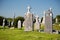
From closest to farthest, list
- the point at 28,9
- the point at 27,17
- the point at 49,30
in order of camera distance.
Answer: the point at 49,30
the point at 27,17
the point at 28,9

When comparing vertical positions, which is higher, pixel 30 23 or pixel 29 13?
pixel 29 13

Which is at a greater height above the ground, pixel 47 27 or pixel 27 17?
pixel 27 17

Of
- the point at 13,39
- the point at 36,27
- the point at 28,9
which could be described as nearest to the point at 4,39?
the point at 13,39

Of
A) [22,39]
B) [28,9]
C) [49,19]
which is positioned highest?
[28,9]

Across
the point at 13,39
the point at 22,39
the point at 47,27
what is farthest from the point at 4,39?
the point at 47,27

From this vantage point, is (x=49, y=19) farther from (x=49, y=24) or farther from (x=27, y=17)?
(x=27, y=17)

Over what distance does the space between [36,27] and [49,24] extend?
6.09 meters

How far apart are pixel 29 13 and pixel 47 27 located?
338cm

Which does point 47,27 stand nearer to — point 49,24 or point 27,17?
point 49,24

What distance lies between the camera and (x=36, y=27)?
81.0ft

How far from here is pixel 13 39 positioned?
1203 centimetres

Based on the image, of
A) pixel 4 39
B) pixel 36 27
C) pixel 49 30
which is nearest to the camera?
pixel 4 39

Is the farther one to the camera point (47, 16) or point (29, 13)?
point (29, 13)

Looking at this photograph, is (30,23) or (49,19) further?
(30,23)
